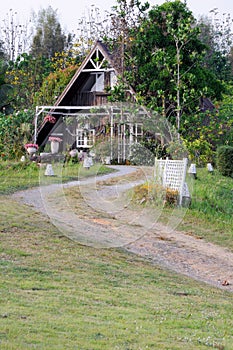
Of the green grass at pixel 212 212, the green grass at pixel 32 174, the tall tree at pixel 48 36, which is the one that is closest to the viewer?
the green grass at pixel 212 212

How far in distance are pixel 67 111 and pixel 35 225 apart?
15.1 meters

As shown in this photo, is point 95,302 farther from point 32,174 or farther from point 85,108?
point 85,108

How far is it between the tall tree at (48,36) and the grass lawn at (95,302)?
1216 inches

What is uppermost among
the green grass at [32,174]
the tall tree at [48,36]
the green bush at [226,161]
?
the tall tree at [48,36]

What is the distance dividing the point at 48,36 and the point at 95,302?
36.3 metres

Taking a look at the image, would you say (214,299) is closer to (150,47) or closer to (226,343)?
(226,343)

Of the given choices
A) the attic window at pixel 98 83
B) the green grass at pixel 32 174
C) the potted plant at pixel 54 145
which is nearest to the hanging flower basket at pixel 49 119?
the attic window at pixel 98 83

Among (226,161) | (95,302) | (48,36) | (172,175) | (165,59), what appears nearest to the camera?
(95,302)

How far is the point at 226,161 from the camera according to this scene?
58.1 ft

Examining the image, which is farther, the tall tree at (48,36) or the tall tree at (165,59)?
the tall tree at (48,36)

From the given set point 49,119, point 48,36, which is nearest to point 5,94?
point 49,119

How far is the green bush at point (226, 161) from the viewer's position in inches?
695

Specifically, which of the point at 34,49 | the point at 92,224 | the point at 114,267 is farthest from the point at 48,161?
the point at 34,49

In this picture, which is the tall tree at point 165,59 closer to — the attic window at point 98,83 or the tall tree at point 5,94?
the attic window at point 98,83
